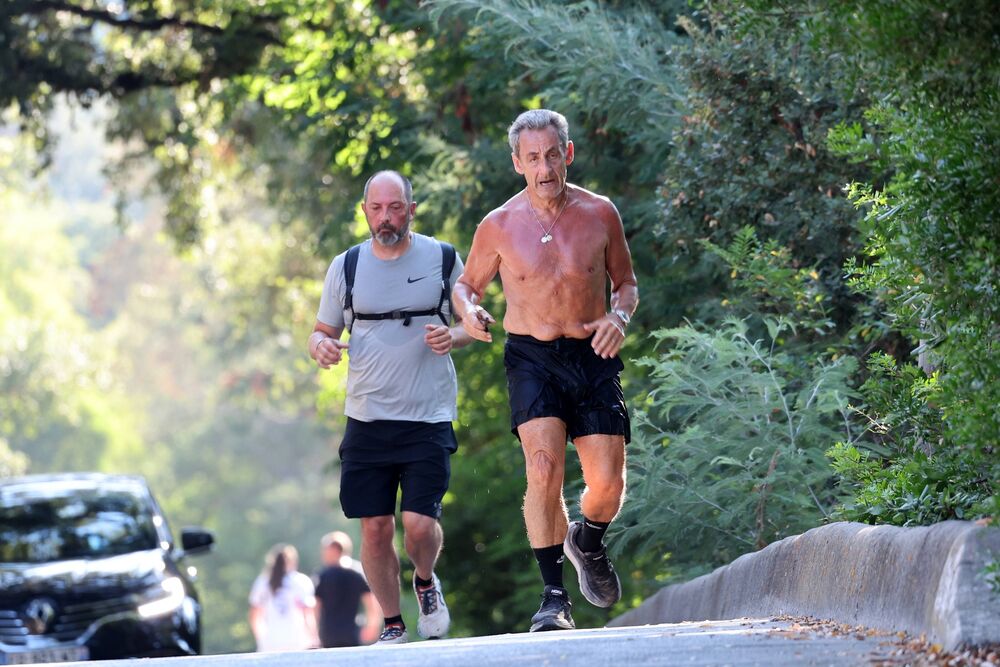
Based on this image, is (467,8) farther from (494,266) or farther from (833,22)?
(833,22)

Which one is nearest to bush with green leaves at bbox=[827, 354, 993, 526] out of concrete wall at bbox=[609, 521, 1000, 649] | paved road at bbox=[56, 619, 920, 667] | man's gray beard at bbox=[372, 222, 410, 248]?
concrete wall at bbox=[609, 521, 1000, 649]

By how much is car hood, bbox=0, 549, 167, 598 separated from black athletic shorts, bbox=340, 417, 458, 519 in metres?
4.09

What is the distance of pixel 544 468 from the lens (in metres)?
8.38

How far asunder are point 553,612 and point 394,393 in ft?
4.53

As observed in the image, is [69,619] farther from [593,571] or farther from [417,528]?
[593,571]

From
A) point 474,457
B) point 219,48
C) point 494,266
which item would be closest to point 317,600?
point 474,457

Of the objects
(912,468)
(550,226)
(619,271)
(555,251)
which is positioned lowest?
(912,468)

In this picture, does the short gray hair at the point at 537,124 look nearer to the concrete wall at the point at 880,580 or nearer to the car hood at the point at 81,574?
the concrete wall at the point at 880,580

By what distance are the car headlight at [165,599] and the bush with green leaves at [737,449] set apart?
4.04m

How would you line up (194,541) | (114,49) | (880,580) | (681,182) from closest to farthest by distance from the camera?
(880,580), (681,182), (194,541), (114,49)

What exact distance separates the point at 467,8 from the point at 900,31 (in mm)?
8246

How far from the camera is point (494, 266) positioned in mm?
8641

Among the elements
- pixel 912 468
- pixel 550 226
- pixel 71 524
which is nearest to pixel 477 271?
pixel 550 226

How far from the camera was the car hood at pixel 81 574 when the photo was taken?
42.1 ft
